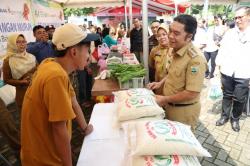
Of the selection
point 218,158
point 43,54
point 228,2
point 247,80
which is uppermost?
point 228,2

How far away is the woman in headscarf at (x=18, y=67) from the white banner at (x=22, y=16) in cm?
216

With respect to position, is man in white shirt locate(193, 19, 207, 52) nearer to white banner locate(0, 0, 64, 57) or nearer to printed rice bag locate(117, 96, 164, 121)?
white banner locate(0, 0, 64, 57)

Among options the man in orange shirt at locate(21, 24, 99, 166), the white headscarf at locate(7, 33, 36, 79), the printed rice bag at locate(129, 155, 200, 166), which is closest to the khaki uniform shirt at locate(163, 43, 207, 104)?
the printed rice bag at locate(129, 155, 200, 166)

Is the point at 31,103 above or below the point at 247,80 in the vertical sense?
above

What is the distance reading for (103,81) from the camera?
270 centimetres

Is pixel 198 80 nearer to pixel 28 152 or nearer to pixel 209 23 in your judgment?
pixel 28 152

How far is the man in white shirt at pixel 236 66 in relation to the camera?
310cm

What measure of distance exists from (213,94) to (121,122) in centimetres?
299

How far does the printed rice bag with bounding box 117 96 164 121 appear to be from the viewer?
5.11ft

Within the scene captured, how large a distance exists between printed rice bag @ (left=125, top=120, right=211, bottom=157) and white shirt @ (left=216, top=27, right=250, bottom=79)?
2385 mm

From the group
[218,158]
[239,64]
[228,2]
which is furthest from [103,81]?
[228,2]

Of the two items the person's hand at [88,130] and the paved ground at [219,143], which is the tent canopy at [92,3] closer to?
the paved ground at [219,143]

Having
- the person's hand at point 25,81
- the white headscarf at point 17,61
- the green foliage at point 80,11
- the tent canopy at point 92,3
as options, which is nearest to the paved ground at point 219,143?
the person's hand at point 25,81

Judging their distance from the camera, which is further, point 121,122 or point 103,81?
point 103,81
